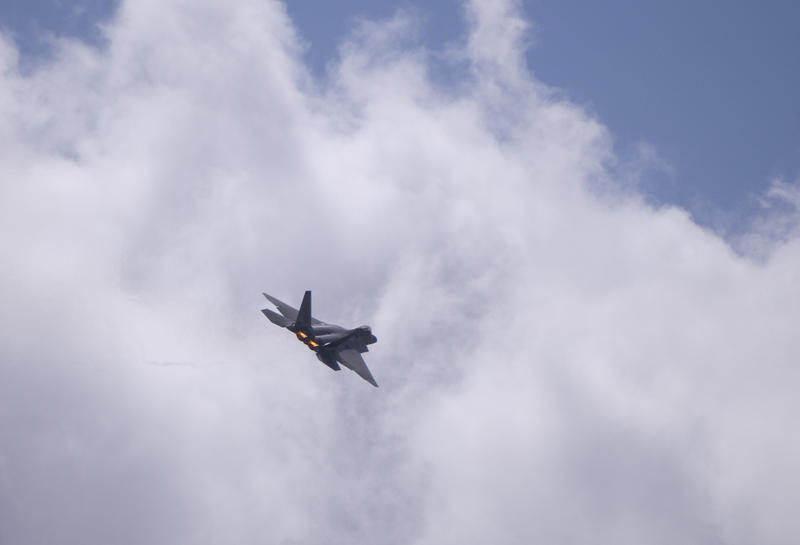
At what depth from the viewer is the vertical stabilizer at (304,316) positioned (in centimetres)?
9719

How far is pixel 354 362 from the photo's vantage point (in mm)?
104000

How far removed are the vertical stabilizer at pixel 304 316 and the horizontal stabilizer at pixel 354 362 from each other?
8207mm

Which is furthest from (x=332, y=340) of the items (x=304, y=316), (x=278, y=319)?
(x=278, y=319)

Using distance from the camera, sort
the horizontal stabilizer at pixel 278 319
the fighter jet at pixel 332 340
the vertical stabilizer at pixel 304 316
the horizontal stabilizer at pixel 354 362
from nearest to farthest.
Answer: the vertical stabilizer at pixel 304 316 < the fighter jet at pixel 332 340 < the horizontal stabilizer at pixel 354 362 < the horizontal stabilizer at pixel 278 319

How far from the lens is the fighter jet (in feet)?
335

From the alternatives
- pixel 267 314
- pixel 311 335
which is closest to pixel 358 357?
pixel 311 335

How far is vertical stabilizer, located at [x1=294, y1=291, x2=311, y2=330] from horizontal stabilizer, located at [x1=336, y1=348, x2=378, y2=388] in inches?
323

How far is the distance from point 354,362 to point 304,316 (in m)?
12.2

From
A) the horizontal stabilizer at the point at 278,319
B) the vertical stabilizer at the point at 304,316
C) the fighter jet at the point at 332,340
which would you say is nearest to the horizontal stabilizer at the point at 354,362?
the fighter jet at the point at 332,340

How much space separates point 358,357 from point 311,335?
371 inches

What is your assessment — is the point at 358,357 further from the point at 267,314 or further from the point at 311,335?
the point at 267,314

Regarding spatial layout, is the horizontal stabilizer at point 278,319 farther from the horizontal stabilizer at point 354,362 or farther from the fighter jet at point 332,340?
the horizontal stabilizer at point 354,362

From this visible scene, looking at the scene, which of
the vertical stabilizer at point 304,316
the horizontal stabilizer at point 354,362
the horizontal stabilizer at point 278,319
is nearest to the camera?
the vertical stabilizer at point 304,316

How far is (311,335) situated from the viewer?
10256 centimetres
